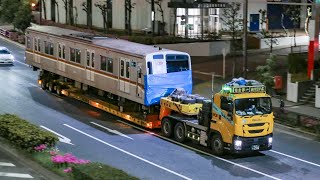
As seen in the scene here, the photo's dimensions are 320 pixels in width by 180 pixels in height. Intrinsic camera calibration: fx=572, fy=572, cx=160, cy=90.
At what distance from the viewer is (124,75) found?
29.2m

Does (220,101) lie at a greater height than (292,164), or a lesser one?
greater

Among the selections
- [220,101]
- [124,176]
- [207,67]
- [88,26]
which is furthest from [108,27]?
[124,176]

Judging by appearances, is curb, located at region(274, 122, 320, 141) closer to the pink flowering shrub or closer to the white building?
the pink flowering shrub

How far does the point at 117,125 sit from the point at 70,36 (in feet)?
30.8

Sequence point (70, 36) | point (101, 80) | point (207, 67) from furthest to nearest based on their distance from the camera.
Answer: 1. point (207, 67)
2. point (70, 36)
3. point (101, 80)

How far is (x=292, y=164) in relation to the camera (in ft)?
72.4

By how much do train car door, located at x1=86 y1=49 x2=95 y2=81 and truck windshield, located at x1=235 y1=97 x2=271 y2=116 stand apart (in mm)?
12786

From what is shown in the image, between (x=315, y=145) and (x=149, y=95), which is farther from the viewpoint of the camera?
(x=149, y=95)

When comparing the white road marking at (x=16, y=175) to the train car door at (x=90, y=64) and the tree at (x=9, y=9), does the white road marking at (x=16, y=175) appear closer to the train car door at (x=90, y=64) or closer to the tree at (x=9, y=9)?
the train car door at (x=90, y=64)

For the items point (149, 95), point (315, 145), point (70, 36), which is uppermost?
point (70, 36)

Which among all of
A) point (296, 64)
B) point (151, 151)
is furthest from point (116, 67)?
point (296, 64)

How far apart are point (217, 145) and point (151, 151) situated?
273cm

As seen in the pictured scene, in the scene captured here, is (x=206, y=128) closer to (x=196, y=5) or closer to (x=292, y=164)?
(x=292, y=164)

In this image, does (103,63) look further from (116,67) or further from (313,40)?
(313,40)
